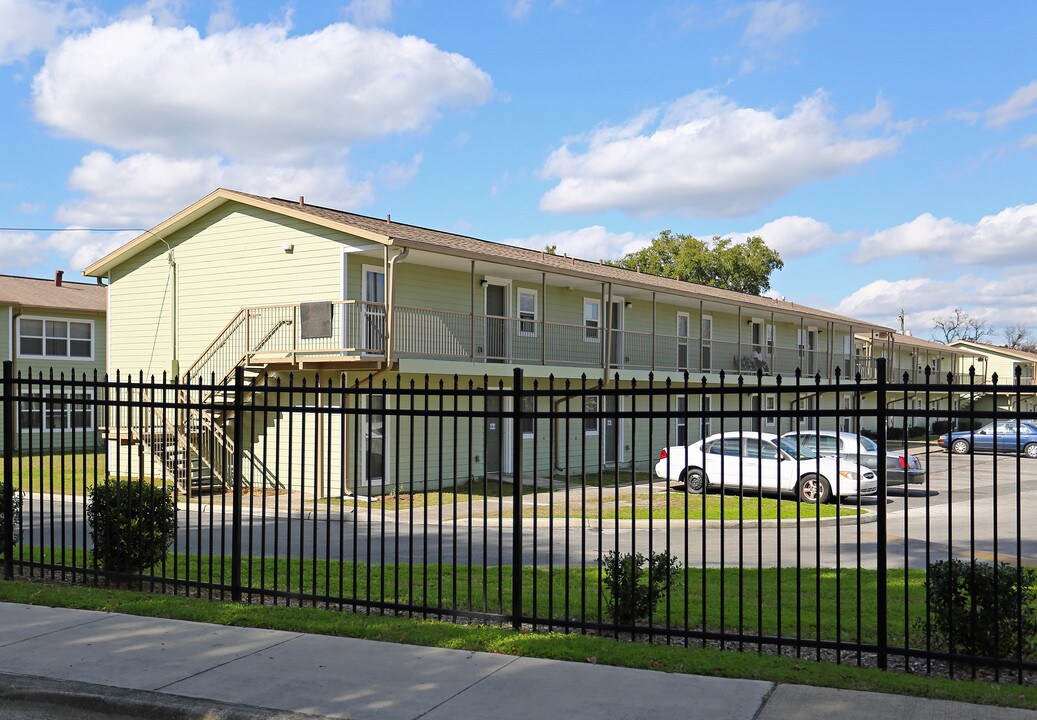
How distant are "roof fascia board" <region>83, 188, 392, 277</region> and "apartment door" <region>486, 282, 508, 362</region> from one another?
378 centimetres

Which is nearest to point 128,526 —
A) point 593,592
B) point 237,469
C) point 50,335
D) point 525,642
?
point 237,469

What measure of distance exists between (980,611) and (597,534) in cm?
651

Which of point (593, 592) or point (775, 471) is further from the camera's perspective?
point (775, 471)

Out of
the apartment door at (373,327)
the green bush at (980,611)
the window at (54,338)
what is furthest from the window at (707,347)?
the green bush at (980,611)

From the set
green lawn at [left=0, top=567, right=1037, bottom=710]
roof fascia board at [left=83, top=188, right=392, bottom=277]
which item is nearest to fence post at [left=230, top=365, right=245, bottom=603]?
green lawn at [left=0, top=567, right=1037, bottom=710]

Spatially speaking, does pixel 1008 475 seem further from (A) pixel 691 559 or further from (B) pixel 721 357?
(A) pixel 691 559

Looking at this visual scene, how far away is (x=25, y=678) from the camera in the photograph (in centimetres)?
616

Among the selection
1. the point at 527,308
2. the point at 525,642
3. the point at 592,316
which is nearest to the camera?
the point at 525,642

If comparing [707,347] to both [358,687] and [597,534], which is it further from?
[358,687]

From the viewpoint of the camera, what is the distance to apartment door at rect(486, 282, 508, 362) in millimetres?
22652

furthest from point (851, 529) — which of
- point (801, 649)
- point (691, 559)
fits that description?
point (801, 649)

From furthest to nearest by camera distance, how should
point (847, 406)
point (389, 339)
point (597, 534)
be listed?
1. point (847, 406)
2. point (389, 339)
3. point (597, 534)

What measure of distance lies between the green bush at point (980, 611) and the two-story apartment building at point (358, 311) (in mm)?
10520

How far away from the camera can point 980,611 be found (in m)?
6.38
